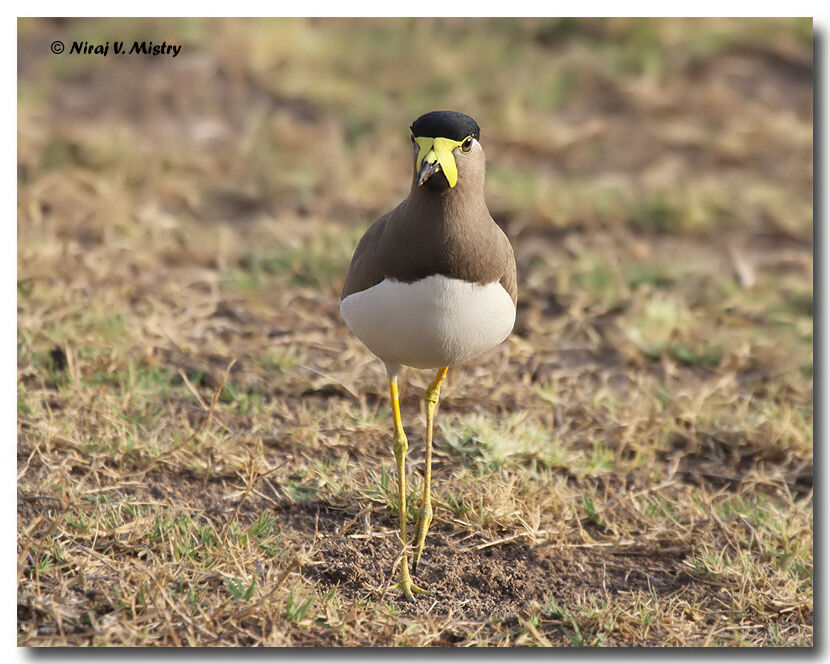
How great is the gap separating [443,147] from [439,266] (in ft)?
1.18

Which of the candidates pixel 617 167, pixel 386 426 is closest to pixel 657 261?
pixel 617 167

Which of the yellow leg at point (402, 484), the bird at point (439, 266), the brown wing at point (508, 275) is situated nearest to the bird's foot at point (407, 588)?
the yellow leg at point (402, 484)

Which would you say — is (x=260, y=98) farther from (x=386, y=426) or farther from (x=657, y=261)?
(x=386, y=426)

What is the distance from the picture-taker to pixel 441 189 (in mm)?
3139

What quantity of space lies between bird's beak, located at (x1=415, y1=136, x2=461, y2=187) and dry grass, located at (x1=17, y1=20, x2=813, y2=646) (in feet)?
3.62

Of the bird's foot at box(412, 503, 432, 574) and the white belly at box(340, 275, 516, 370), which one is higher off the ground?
the white belly at box(340, 275, 516, 370)

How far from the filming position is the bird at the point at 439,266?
123 inches

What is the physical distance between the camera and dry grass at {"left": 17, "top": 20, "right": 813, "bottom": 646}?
139 inches

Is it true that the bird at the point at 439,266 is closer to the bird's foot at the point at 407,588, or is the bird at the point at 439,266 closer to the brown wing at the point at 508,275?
the brown wing at the point at 508,275

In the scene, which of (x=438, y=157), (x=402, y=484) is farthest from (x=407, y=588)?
(x=438, y=157)

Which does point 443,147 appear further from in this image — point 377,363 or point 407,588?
point 377,363

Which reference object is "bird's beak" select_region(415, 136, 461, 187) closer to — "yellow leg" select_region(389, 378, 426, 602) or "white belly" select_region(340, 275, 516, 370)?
"white belly" select_region(340, 275, 516, 370)

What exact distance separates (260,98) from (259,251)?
2075 millimetres

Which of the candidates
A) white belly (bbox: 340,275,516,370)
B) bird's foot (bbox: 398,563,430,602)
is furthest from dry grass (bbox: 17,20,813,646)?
white belly (bbox: 340,275,516,370)
